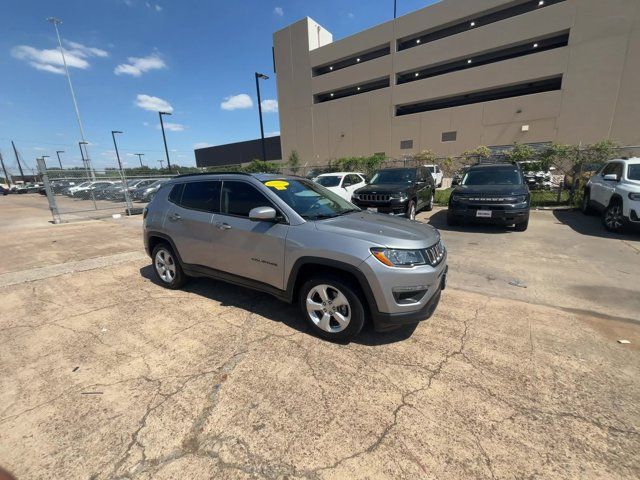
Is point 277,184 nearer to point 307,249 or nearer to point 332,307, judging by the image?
point 307,249

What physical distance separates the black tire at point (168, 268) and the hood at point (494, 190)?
22.9 ft

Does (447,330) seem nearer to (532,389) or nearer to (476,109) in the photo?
(532,389)

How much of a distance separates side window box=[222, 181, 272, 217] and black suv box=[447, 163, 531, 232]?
6.04 m

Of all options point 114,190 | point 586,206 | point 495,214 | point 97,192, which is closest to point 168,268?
point 495,214

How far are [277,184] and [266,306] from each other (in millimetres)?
1604

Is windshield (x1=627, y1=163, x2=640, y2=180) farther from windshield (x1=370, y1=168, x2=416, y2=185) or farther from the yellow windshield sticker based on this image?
the yellow windshield sticker

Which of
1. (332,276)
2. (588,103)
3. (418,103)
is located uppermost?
(418,103)

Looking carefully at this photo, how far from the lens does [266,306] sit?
151 inches

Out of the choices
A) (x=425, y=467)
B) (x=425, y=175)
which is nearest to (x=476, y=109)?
(x=425, y=175)

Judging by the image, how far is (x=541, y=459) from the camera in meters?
1.79

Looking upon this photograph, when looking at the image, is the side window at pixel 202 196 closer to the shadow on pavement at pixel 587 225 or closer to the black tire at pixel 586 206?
the shadow on pavement at pixel 587 225

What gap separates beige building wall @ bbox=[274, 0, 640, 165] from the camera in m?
19.8

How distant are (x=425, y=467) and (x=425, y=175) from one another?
32.5 feet

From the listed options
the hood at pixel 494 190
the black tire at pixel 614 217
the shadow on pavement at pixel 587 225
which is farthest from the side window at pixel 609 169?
the hood at pixel 494 190
